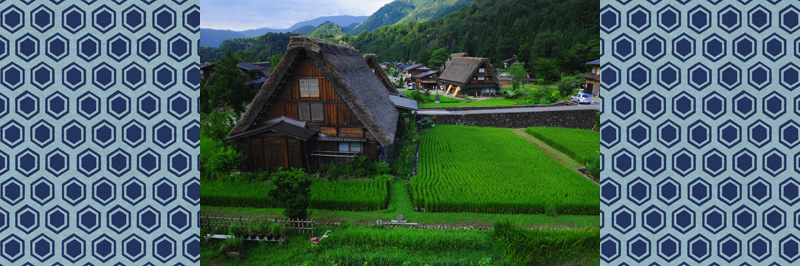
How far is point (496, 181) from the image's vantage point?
11.6 meters

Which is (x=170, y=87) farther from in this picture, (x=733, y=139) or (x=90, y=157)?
(x=733, y=139)

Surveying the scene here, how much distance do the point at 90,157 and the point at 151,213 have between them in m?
0.62

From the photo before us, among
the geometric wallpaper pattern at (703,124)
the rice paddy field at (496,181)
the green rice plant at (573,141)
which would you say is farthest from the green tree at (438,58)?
the geometric wallpaper pattern at (703,124)

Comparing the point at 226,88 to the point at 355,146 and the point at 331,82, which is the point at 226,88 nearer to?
the point at 331,82

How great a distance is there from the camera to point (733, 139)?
2518mm

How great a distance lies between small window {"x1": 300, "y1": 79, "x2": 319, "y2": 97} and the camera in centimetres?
1244

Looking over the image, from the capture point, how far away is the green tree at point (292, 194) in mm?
7928

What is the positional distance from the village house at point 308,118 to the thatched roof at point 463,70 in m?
25.4

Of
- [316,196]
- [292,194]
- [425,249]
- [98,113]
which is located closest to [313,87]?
[316,196]

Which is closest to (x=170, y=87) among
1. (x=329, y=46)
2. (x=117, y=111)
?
(x=117, y=111)

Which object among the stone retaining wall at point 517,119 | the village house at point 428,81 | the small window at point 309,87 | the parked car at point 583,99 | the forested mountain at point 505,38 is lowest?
the stone retaining wall at point 517,119

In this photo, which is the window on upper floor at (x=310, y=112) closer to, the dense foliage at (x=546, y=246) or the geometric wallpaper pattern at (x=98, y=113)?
the dense foliage at (x=546, y=246)

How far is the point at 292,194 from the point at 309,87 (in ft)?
18.1

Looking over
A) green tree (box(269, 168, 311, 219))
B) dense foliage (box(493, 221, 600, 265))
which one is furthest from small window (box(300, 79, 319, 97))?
dense foliage (box(493, 221, 600, 265))
